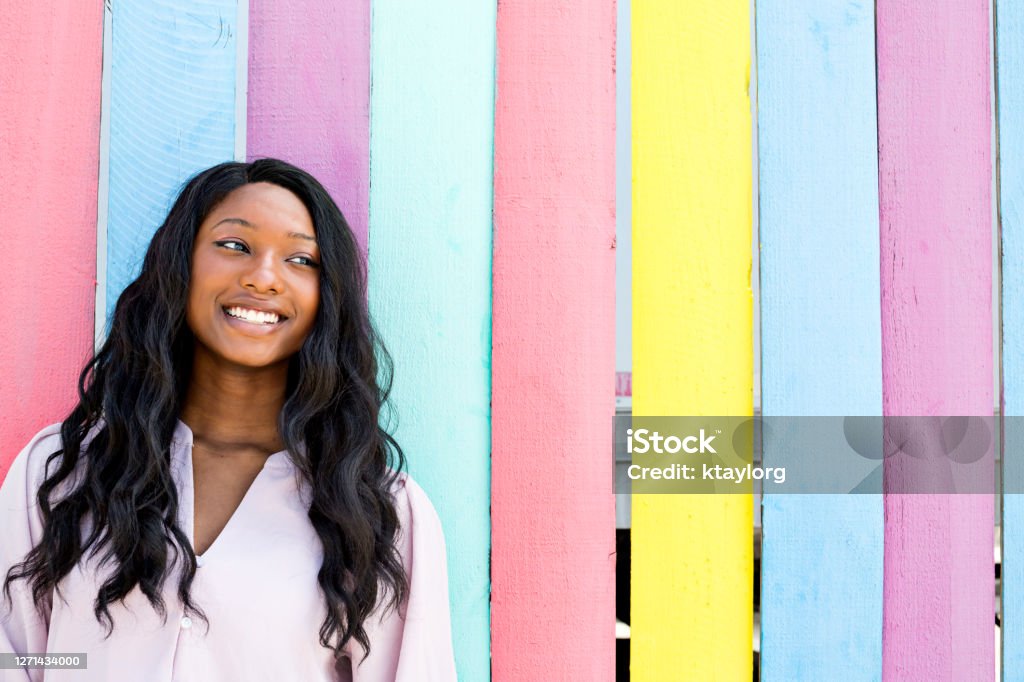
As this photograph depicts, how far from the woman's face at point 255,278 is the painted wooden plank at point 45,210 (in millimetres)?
443

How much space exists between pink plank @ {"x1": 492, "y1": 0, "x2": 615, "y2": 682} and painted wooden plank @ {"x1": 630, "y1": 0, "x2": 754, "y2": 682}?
0.29ft

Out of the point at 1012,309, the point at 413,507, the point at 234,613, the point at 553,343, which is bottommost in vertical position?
the point at 234,613

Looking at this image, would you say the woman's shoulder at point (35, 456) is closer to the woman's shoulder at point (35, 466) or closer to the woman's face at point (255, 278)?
the woman's shoulder at point (35, 466)

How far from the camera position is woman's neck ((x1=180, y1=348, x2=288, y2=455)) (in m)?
2.11

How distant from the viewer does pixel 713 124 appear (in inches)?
94.3

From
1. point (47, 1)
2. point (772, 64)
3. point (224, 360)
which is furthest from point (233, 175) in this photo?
point (772, 64)

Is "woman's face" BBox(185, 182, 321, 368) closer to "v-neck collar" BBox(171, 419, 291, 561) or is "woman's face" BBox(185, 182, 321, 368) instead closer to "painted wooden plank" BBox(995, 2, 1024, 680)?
"v-neck collar" BBox(171, 419, 291, 561)

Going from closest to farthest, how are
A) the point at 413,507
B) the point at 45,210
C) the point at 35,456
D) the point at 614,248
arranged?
1. the point at 35,456
2. the point at 413,507
3. the point at 45,210
4. the point at 614,248

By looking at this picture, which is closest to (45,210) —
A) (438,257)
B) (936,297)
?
(438,257)

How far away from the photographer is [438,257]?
2.35m

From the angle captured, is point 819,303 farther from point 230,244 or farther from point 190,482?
point 190,482

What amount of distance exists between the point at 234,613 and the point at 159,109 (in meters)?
1.24

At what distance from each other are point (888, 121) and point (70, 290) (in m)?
2.09

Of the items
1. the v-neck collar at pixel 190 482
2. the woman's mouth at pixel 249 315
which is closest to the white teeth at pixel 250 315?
the woman's mouth at pixel 249 315
